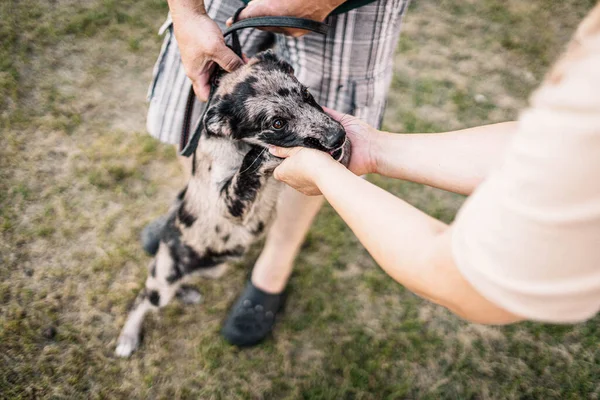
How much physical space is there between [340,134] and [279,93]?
1.51ft

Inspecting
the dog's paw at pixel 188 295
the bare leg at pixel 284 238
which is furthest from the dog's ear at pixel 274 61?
the dog's paw at pixel 188 295

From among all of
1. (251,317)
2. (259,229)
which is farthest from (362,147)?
(251,317)

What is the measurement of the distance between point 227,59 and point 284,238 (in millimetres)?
1461

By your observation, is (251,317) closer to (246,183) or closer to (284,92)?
(246,183)

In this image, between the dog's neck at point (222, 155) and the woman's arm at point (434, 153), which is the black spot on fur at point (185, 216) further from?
the woman's arm at point (434, 153)

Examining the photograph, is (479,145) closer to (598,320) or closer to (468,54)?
(598,320)

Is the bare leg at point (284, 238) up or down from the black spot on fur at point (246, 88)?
down

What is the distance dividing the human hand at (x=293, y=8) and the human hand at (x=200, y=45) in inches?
8.3

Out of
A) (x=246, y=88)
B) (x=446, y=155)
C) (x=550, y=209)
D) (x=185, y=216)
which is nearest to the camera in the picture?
(x=550, y=209)

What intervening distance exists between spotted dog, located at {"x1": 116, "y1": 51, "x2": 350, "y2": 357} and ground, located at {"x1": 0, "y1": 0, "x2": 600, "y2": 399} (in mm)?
396

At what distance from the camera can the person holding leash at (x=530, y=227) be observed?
A: 904 millimetres

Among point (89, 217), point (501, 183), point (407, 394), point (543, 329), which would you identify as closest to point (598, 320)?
point (543, 329)

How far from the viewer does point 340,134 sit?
2.04m

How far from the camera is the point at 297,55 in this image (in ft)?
8.02
